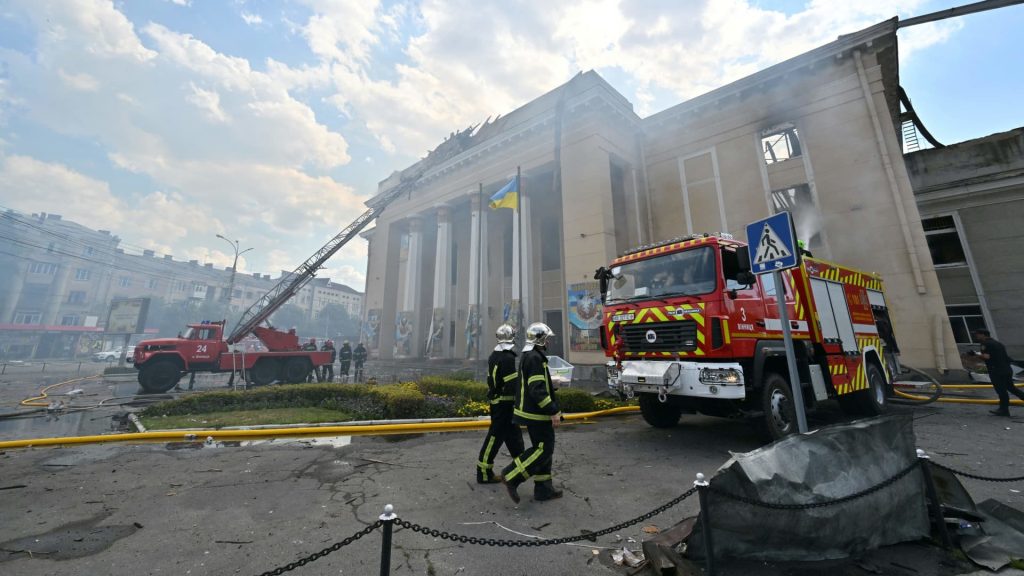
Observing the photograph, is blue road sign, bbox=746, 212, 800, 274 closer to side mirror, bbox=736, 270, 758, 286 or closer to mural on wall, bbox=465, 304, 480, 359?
side mirror, bbox=736, 270, 758, 286

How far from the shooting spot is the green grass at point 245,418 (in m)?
A: 6.94

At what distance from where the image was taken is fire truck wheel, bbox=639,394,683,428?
6559mm

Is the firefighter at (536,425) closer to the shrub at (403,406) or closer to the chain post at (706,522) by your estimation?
the chain post at (706,522)

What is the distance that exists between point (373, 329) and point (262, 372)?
1326cm

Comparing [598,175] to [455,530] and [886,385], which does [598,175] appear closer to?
[886,385]

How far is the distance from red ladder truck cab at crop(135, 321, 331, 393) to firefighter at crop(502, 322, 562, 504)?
12695 mm

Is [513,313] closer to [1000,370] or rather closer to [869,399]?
[869,399]

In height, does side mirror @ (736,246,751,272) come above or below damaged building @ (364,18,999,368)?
below

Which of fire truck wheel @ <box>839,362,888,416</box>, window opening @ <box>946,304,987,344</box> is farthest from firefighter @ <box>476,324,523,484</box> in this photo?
window opening @ <box>946,304,987,344</box>

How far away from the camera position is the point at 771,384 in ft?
17.3

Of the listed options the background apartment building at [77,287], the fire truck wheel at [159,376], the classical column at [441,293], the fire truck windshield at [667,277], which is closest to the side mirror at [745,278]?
the fire truck windshield at [667,277]

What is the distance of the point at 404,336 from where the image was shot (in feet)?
81.9

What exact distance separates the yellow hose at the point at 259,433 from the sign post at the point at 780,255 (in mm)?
4991

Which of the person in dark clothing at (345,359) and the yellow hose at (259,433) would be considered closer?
the yellow hose at (259,433)
